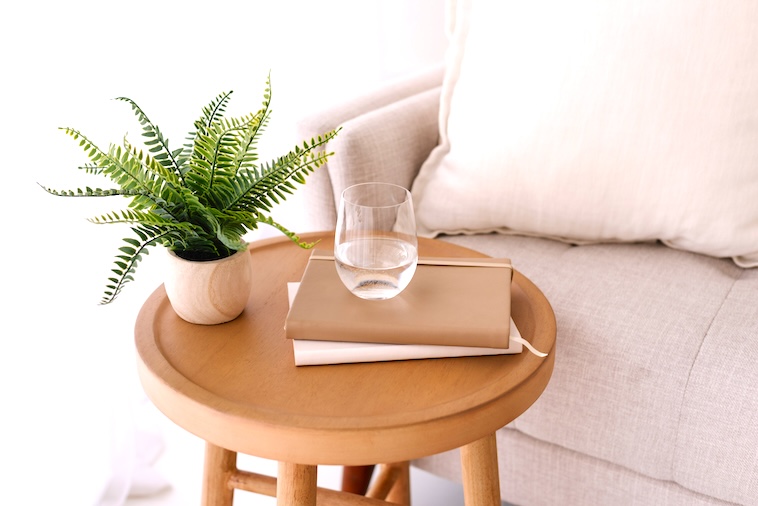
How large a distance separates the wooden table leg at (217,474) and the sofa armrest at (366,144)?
0.46 meters

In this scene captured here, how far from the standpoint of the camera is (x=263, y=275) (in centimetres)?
103

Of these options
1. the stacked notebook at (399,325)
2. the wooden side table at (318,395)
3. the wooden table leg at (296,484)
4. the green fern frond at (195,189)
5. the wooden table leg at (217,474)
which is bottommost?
the wooden table leg at (217,474)

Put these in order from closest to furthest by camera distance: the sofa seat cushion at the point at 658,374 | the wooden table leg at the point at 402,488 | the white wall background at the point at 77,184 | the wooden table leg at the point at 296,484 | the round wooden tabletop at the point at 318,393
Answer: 1. the round wooden tabletop at the point at 318,393
2. the wooden table leg at the point at 296,484
3. the sofa seat cushion at the point at 658,374
4. the white wall background at the point at 77,184
5. the wooden table leg at the point at 402,488

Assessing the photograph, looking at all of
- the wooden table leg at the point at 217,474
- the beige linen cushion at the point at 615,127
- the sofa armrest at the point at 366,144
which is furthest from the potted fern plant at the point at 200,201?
the beige linen cushion at the point at 615,127

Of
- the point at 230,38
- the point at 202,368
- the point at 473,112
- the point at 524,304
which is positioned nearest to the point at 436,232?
the point at 473,112

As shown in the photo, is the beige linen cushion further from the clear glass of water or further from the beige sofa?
the clear glass of water

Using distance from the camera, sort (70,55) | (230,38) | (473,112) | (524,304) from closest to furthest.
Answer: (524,304) → (70,55) → (473,112) → (230,38)

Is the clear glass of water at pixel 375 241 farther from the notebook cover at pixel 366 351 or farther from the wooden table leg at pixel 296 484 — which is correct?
the wooden table leg at pixel 296 484

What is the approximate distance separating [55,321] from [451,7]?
2.93 feet

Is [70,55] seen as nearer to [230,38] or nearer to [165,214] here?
[230,38]

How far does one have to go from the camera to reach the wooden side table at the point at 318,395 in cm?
73

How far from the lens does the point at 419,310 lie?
85 centimetres

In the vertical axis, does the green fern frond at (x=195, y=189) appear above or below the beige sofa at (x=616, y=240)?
above

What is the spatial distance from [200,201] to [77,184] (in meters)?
0.45
